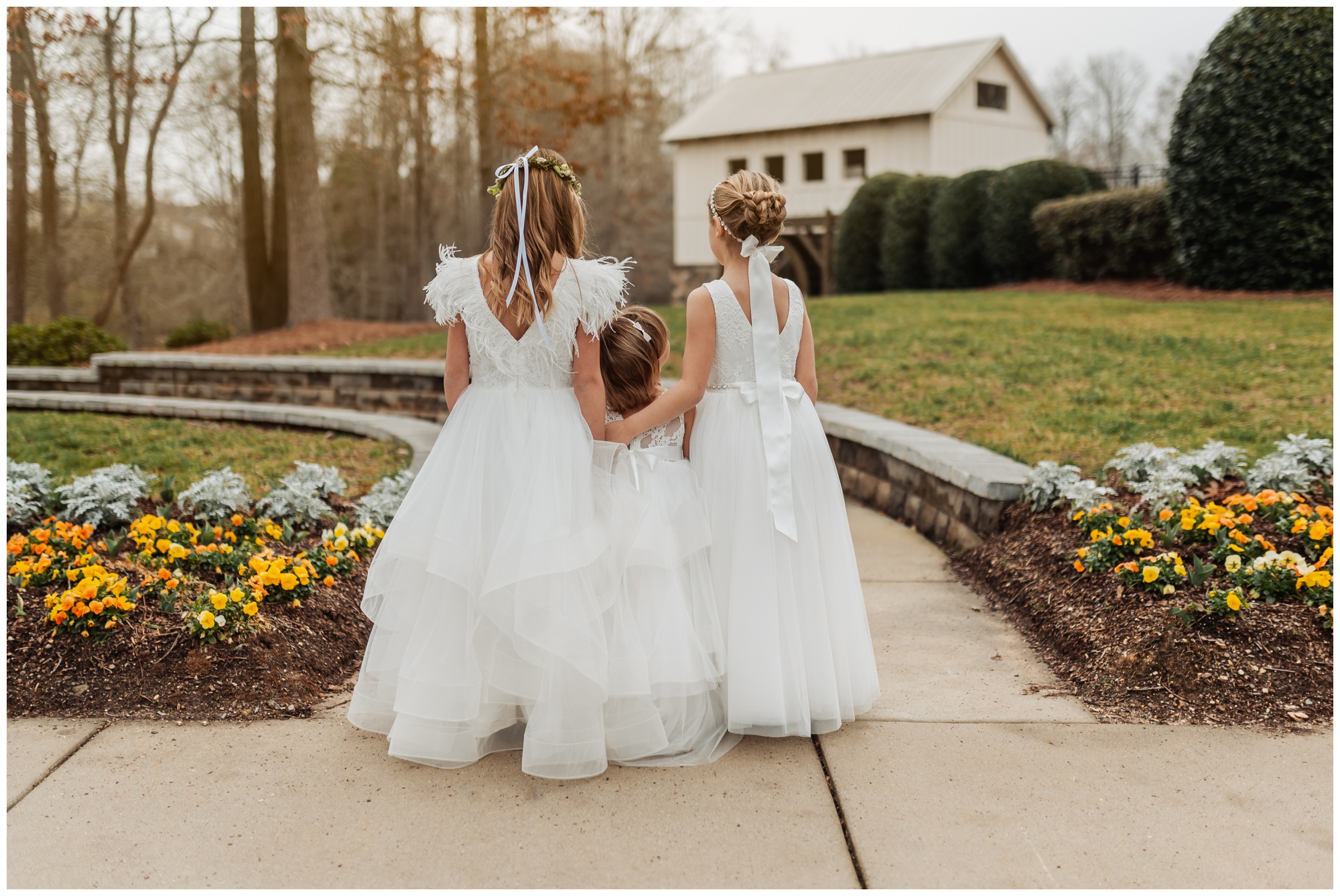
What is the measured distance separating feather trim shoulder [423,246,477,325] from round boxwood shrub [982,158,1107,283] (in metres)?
14.9

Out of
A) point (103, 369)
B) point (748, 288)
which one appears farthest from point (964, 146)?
point (748, 288)

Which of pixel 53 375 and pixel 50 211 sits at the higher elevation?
pixel 50 211

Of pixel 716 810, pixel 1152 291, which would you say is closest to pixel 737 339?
pixel 716 810

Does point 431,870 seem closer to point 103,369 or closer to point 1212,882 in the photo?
point 1212,882

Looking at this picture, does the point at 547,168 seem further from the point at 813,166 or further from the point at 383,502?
the point at 813,166

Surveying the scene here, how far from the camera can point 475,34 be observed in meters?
16.3

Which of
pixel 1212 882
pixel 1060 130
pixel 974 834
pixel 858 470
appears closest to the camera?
pixel 1212 882

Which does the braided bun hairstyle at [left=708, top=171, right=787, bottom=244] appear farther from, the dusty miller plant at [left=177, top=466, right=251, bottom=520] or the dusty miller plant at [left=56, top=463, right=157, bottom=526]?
the dusty miller plant at [left=56, top=463, right=157, bottom=526]

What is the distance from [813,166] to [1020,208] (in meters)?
11.5

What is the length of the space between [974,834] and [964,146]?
26.1m

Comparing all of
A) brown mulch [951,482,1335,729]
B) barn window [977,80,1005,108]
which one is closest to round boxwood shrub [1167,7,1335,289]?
brown mulch [951,482,1335,729]

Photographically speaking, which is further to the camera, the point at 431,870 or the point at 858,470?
the point at 858,470

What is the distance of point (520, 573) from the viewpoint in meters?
2.81

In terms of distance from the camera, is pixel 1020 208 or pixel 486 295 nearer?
pixel 486 295
